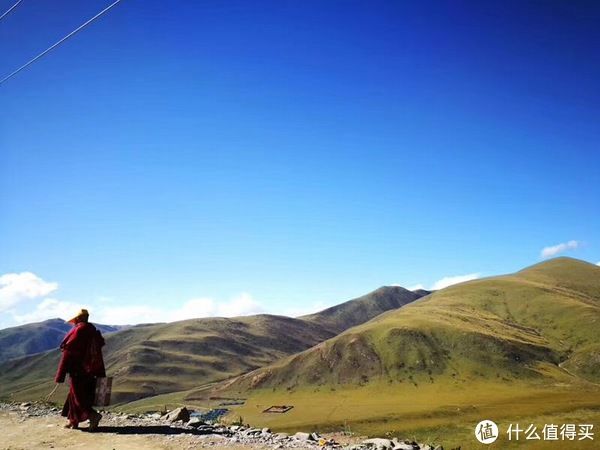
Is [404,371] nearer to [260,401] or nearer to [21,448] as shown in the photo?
[260,401]

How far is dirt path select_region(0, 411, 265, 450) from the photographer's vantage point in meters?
15.0

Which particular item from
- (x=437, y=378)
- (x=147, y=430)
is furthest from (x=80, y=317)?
(x=437, y=378)

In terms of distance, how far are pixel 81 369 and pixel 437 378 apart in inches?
6008

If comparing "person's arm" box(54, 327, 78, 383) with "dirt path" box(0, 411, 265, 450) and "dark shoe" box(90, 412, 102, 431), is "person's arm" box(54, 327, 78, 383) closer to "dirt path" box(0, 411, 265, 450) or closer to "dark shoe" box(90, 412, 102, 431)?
"dark shoe" box(90, 412, 102, 431)

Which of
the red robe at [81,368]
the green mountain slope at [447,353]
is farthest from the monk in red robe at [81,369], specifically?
the green mountain slope at [447,353]

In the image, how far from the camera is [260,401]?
157250 mm

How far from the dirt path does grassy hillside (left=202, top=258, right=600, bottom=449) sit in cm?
8328

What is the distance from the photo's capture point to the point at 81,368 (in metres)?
17.2

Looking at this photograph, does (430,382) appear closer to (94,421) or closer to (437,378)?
(437,378)

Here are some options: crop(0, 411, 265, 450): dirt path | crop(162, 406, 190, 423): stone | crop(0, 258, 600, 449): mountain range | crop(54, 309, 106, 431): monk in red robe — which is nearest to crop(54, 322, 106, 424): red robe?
crop(54, 309, 106, 431): monk in red robe

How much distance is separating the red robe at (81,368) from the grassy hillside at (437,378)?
84552mm

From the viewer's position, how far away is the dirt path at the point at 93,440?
15.0 meters

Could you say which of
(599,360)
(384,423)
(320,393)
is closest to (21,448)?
(384,423)

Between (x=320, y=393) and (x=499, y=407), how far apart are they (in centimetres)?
6045
